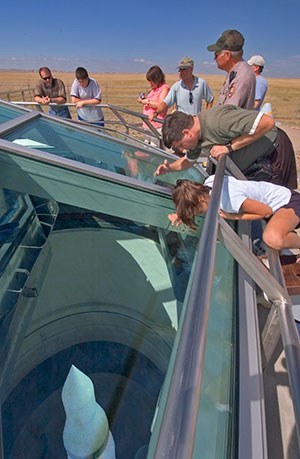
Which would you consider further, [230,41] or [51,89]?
[51,89]

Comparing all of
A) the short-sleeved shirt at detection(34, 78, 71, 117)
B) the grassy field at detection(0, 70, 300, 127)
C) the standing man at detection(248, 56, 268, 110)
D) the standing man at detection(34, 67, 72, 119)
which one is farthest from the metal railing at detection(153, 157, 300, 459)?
the grassy field at detection(0, 70, 300, 127)

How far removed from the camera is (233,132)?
88.9 inches

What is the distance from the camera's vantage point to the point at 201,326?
2.62ft

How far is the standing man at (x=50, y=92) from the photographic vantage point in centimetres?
518

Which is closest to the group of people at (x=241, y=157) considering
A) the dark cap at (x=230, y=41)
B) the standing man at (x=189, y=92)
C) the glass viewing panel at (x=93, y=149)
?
the dark cap at (x=230, y=41)

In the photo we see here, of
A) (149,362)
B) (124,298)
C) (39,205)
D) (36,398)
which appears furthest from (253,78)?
(36,398)

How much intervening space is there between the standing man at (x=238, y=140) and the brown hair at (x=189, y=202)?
373 mm

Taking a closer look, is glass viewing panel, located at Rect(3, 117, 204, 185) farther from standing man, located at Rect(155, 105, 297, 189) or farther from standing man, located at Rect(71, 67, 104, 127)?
standing man, located at Rect(71, 67, 104, 127)

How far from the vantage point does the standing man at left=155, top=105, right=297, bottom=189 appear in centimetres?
222

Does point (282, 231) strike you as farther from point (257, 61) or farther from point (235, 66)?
point (257, 61)

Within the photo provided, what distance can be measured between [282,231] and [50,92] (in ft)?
14.9

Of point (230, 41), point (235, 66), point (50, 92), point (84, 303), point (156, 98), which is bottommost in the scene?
point (84, 303)

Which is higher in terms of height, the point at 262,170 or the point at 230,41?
the point at 230,41

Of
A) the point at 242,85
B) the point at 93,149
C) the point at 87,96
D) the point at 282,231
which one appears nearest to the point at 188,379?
the point at 282,231
